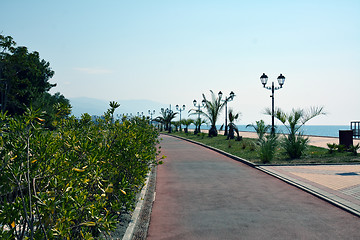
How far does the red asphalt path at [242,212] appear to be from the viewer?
576 centimetres

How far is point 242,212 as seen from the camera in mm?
7008

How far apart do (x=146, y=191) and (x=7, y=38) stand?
31.3 meters

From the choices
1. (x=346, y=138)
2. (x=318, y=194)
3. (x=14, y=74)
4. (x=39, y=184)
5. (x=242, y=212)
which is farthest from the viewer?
(x=14, y=74)

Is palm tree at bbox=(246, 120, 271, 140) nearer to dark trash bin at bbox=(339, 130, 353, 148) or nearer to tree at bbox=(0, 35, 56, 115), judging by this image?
dark trash bin at bbox=(339, 130, 353, 148)

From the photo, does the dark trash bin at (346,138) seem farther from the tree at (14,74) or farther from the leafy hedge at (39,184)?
the tree at (14,74)

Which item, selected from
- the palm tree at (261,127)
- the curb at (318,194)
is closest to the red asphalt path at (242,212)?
the curb at (318,194)

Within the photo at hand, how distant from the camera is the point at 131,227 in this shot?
18.9 feet

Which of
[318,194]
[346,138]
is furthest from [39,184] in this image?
[346,138]

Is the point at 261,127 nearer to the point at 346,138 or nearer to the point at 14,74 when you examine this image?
the point at 346,138

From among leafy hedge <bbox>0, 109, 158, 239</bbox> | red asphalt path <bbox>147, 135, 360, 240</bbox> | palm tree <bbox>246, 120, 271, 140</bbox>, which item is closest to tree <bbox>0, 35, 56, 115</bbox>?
palm tree <bbox>246, 120, 271, 140</bbox>

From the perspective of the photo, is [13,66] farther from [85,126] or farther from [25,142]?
[25,142]

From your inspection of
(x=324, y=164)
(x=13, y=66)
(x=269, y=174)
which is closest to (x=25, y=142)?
(x=269, y=174)

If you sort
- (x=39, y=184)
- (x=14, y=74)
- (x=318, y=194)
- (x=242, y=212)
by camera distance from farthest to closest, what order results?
(x=14, y=74) → (x=318, y=194) → (x=242, y=212) → (x=39, y=184)

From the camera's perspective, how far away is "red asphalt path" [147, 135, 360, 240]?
576 centimetres
